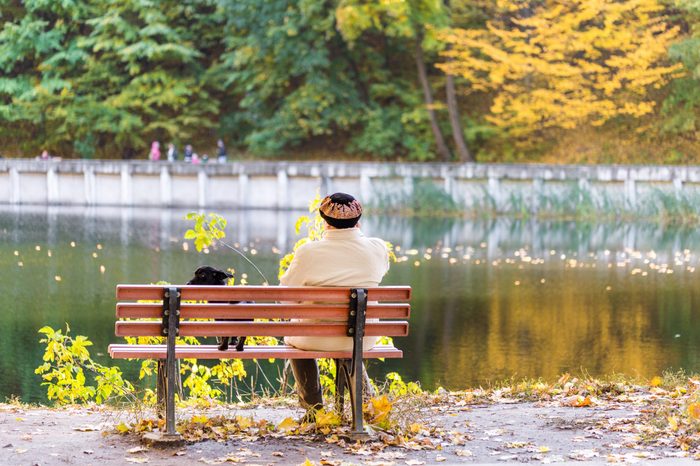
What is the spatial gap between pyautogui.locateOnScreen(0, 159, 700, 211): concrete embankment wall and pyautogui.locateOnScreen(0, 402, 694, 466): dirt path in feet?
103

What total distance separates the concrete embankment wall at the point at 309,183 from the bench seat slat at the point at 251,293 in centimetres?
3251

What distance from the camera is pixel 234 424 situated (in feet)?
25.2

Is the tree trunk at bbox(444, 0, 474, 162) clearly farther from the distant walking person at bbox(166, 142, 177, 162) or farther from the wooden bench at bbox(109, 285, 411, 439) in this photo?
the wooden bench at bbox(109, 285, 411, 439)

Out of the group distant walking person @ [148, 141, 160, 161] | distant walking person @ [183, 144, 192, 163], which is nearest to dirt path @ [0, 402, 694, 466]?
distant walking person @ [183, 144, 192, 163]

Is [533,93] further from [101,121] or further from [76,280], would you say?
[76,280]

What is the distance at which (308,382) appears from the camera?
7895 mm

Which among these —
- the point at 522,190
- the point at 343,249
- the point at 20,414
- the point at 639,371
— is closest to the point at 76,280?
the point at 639,371

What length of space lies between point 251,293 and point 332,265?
545mm

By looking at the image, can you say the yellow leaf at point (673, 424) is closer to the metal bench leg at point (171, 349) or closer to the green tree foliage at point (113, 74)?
the metal bench leg at point (171, 349)

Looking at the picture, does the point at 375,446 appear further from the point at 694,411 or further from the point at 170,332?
the point at 694,411

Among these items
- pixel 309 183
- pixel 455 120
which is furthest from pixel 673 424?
pixel 455 120

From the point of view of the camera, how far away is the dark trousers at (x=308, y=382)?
7.89 metres

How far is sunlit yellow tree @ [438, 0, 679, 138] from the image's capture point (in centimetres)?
4234

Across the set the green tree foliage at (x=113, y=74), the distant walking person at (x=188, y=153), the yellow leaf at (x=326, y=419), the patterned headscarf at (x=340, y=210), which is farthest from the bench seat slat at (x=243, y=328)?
the green tree foliage at (x=113, y=74)
